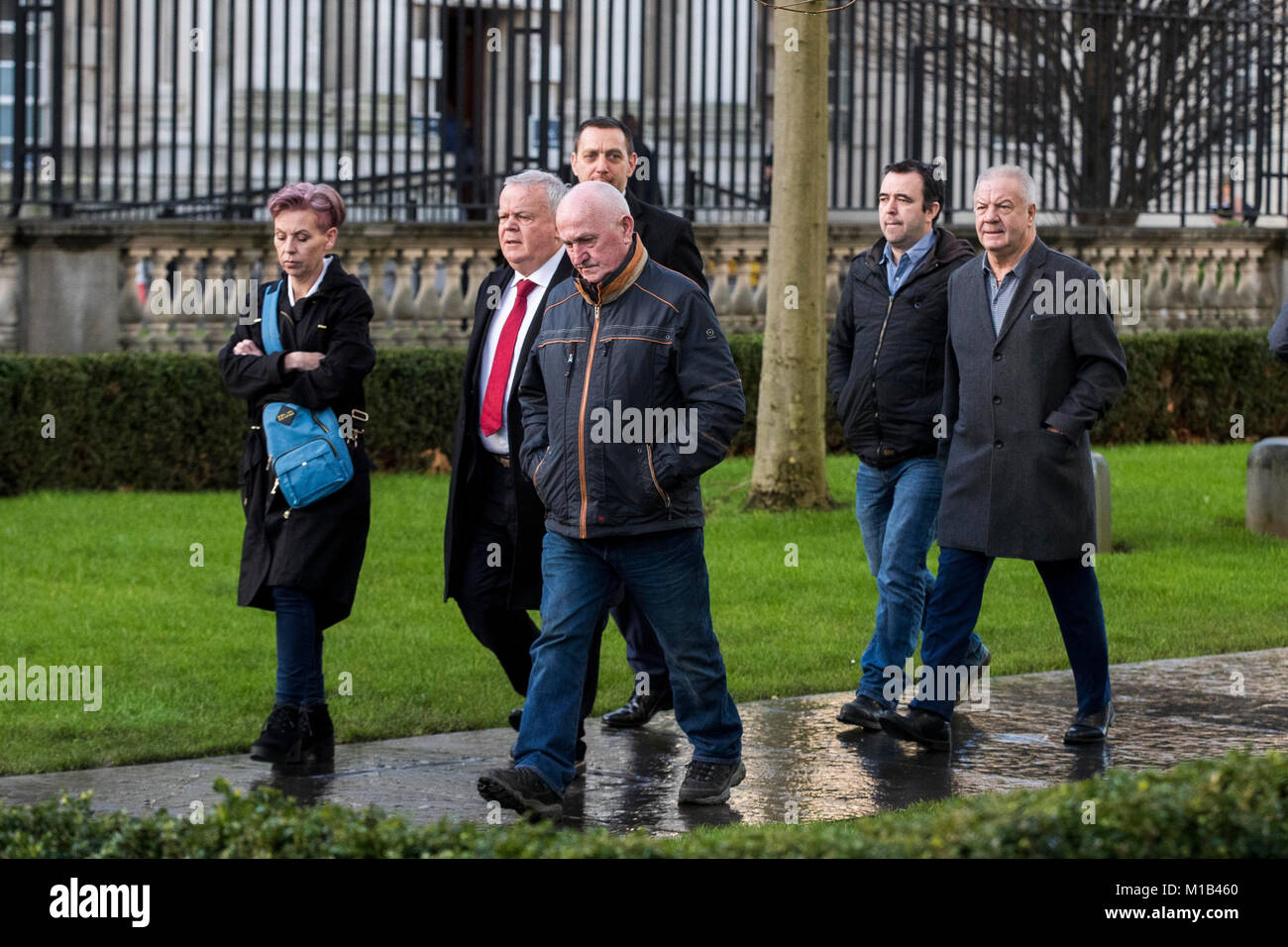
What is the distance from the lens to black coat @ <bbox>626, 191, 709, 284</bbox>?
6.96 m

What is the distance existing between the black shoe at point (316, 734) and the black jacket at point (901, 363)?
2.20 meters

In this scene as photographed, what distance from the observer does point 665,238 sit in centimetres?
→ 697

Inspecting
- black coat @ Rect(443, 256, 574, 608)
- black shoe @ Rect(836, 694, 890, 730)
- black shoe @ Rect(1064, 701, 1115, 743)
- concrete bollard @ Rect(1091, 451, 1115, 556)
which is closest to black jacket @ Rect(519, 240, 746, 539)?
black coat @ Rect(443, 256, 574, 608)

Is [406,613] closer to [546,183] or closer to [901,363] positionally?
[901,363]

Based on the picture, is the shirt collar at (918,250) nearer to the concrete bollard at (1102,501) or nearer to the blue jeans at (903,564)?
the blue jeans at (903,564)

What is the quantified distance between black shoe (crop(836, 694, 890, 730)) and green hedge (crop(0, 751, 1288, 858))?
112 inches

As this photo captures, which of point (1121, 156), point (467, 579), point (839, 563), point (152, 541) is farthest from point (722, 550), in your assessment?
point (1121, 156)

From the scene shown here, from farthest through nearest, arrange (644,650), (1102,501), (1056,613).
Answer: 1. (1102,501)
2. (644,650)
3. (1056,613)

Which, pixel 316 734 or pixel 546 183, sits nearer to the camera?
pixel 546 183

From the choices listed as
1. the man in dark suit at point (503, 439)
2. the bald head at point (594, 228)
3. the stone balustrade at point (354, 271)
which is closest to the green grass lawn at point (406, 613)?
the man in dark suit at point (503, 439)

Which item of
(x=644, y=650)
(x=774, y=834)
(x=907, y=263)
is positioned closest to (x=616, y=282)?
(x=907, y=263)

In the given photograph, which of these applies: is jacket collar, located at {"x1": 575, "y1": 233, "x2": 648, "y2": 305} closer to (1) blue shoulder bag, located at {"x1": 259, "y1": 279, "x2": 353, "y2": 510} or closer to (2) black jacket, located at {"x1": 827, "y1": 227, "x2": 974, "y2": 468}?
(1) blue shoulder bag, located at {"x1": 259, "y1": 279, "x2": 353, "y2": 510}

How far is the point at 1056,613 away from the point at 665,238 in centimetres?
195

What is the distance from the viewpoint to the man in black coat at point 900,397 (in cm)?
725
